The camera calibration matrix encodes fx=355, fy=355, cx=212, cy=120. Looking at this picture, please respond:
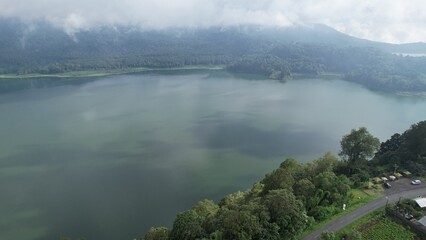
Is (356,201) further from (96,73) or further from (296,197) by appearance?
(96,73)

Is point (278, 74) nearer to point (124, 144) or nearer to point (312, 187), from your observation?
point (124, 144)

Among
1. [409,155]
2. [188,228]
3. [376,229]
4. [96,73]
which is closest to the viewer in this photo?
[188,228]

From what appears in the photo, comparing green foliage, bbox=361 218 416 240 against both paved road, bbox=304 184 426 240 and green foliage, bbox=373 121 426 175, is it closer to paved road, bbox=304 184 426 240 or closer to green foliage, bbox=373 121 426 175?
paved road, bbox=304 184 426 240

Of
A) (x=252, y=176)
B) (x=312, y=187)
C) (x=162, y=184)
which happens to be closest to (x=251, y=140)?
(x=252, y=176)

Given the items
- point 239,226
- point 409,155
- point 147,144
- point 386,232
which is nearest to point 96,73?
point 147,144

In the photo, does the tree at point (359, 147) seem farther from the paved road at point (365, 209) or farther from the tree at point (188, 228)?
the tree at point (188, 228)

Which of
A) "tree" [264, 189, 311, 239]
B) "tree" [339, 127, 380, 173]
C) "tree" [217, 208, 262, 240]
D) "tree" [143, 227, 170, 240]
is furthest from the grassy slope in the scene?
"tree" [143, 227, 170, 240]

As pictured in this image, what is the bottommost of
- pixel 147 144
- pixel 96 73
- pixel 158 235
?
pixel 147 144
